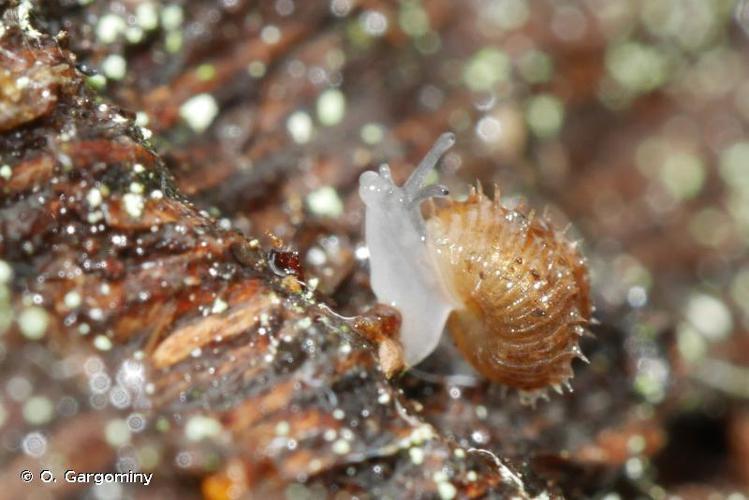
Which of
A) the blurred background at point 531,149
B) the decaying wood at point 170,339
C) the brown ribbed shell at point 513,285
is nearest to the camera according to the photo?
the decaying wood at point 170,339

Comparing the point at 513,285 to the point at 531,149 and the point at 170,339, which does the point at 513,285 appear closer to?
the point at 170,339

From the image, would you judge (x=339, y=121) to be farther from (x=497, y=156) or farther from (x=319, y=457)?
(x=319, y=457)

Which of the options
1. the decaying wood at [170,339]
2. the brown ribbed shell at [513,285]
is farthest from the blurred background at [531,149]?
the brown ribbed shell at [513,285]

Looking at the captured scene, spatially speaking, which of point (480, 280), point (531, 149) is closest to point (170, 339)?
point (480, 280)

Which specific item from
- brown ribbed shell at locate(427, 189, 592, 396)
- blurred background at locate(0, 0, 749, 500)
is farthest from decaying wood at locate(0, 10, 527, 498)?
brown ribbed shell at locate(427, 189, 592, 396)

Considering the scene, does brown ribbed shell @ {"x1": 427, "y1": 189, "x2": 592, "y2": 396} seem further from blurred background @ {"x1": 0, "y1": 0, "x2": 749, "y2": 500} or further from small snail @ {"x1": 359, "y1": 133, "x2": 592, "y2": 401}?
blurred background @ {"x1": 0, "y1": 0, "x2": 749, "y2": 500}

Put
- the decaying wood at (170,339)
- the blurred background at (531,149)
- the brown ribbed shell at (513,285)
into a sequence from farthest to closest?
the blurred background at (531,149) → the brown ribbed shell at (513,285) → the decaying wood at (170,339)

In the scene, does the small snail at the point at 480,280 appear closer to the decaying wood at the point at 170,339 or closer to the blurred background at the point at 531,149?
the blurred background at the point at 531,149
